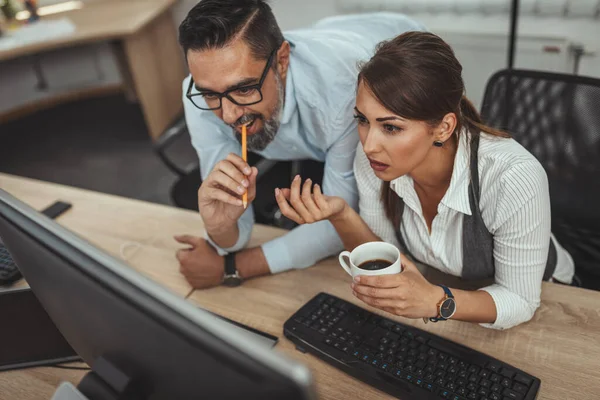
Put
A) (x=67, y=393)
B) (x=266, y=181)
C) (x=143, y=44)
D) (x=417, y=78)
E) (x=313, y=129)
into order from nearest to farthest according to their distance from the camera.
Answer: (x=67, y=393) < (x=417, y=78) < (x=313, y=129) < (x=266, y=181) < (x=143, y=44)

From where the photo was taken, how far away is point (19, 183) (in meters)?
1.85

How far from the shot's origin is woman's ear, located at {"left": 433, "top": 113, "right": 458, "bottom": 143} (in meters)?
1.02

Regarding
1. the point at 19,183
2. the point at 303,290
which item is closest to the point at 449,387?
the point at 303,290

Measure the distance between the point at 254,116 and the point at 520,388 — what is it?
0.78 metres

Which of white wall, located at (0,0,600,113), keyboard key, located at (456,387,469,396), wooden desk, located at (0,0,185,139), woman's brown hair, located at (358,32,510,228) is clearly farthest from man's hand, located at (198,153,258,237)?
wooden desk, located at (0,0,185,139)

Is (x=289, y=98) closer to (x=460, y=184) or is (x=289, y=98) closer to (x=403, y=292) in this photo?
(x=460, y=184)

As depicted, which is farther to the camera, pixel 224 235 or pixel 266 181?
pixel 266 181

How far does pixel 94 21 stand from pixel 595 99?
315cm

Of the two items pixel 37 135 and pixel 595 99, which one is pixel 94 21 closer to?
pixel 37 135

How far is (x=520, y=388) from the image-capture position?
870mm

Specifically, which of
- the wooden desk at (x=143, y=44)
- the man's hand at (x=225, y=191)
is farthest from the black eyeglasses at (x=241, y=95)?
the wooden desk at (x=143, y=44)

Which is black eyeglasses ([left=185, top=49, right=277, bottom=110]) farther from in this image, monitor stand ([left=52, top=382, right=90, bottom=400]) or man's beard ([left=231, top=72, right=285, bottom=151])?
monitor stand ([left=52, top=382, right=90, bottom=400])

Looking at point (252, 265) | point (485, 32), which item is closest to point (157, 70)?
point (485, 32)

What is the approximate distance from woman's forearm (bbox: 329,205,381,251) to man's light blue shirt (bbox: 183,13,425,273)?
58mm
